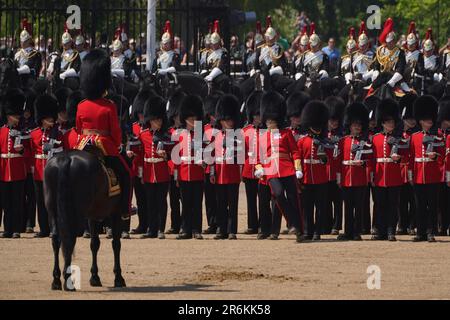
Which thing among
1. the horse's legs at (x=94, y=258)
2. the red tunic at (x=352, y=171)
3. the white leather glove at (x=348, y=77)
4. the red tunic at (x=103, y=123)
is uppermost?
the white leather glove at (x=348, y=77)

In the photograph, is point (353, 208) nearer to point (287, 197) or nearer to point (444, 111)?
point (287, 197)

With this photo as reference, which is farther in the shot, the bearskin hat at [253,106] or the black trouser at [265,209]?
the bearskin hat at [253,106]

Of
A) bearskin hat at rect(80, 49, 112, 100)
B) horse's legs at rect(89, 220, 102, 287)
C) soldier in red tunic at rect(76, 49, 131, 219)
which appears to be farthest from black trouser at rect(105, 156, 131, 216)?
bearskin hat at rect(80, 49, 112, 100)

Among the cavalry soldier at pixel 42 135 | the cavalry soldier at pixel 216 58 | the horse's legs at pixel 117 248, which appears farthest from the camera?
the cavalry soldier at pixel 216 58

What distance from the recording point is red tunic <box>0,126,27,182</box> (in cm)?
1698

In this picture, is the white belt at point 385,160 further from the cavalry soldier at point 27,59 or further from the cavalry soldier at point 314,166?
the cavalry soldier at point 27,59

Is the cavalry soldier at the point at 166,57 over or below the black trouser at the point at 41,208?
over

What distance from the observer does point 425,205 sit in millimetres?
16531

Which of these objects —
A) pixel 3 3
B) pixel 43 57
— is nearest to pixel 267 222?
pixel 43 57

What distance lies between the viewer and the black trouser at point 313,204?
16984mm

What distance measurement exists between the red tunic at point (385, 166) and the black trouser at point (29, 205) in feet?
11.0

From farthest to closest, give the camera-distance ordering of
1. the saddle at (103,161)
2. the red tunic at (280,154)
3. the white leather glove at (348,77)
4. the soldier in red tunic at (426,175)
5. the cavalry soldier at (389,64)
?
the white leather glove at (348,77), the cavalry soldier at (389,64), the soldier in red tunic at (426,175), the red tunic at (280,154), the saddle at (103,161)

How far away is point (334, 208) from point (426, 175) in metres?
1.32

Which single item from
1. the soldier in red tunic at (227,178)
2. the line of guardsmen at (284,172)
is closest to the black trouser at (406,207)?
the line of guardsmen at (284,172)
